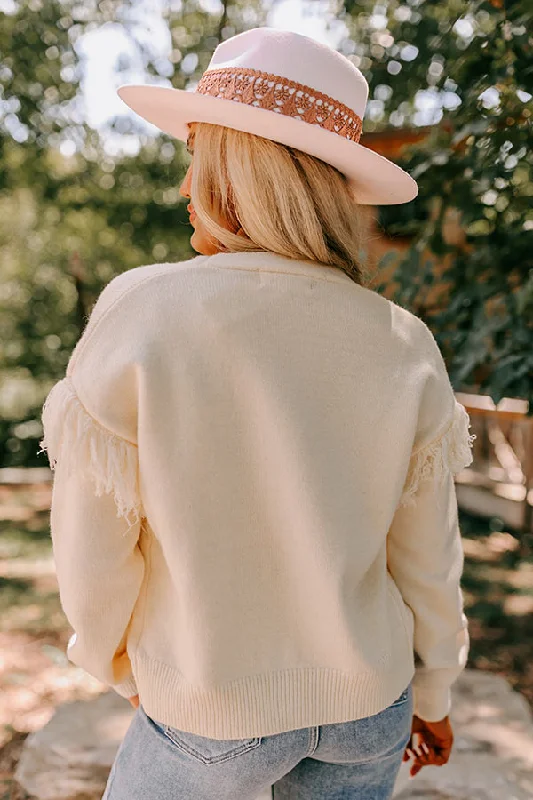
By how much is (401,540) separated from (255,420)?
0.43 metres

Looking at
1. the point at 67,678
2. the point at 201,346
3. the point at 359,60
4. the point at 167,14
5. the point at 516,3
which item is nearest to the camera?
the point at 201,346

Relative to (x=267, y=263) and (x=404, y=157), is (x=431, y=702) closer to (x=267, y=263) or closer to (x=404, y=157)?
(x=267, y=263)

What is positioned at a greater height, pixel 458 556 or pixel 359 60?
pixel 359 60

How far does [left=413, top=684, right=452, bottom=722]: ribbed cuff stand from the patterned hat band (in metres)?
1.09

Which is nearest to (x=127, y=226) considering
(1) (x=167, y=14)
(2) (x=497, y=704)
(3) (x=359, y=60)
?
(1) (x=167, y=14)

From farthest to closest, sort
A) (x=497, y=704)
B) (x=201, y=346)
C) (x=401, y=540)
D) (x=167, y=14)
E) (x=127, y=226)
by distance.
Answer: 1. (x=127, y=226)
2. (x=167, y=14)
3. (x=497, y=704)
4. (x=401, y=540)
5. (x=201, y=346)

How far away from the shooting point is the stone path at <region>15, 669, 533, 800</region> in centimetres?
235

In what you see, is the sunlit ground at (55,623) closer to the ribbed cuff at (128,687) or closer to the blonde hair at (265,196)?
the ribbed cuff at (128,687)

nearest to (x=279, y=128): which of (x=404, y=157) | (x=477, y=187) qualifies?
(x=477, y=187)

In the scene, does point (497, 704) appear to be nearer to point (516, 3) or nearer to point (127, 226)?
point (516, 3)

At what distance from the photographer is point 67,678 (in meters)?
3.48

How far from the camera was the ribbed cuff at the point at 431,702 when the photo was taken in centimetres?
151

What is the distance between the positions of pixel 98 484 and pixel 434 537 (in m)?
0.64

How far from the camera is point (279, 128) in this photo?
1113mm
